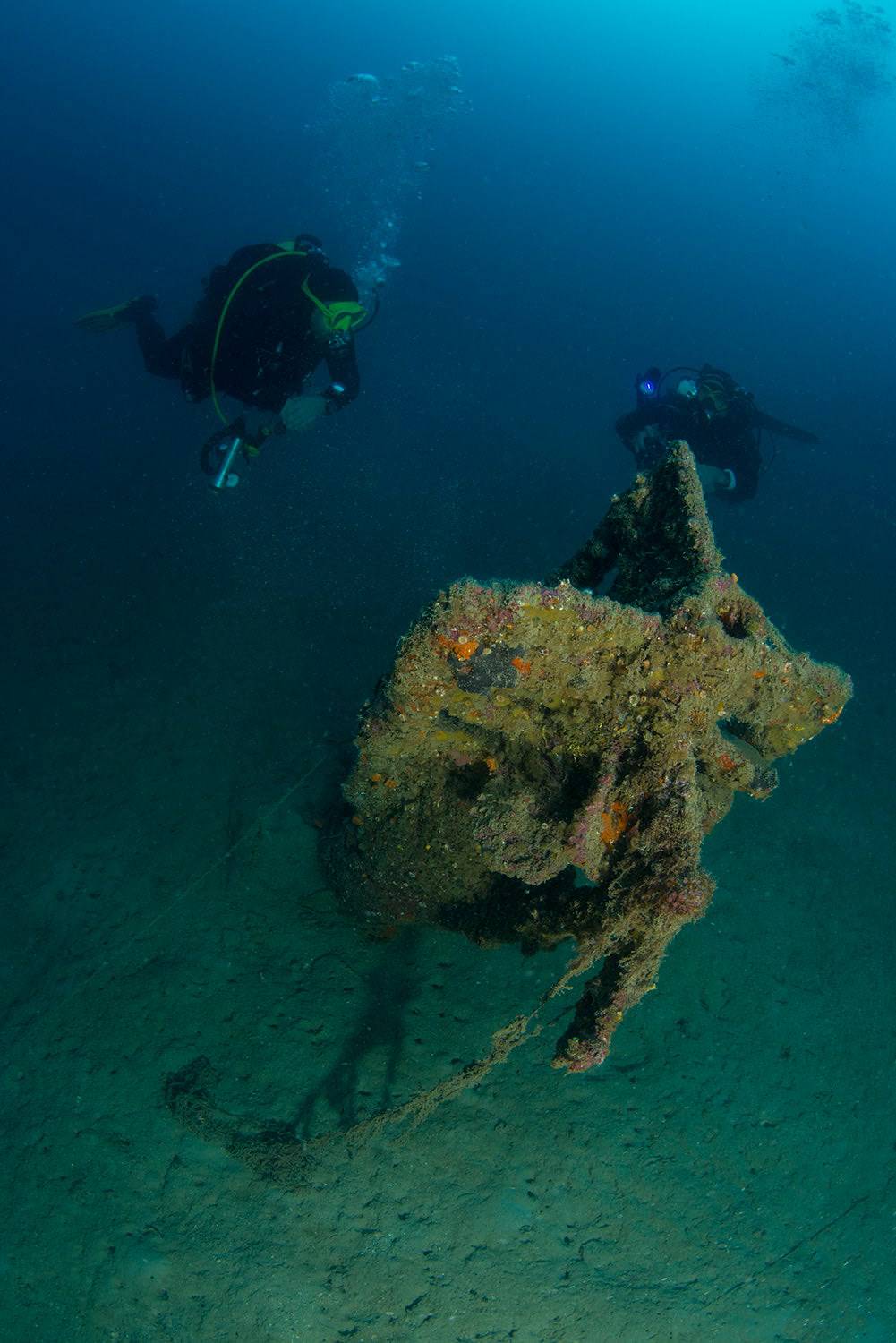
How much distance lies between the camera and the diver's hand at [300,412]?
838cm

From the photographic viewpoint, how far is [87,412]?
912 inches

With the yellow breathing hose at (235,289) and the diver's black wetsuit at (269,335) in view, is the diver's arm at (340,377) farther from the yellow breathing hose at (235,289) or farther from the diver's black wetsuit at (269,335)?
the yellow breathing hose at (235,289)

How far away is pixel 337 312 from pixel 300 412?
1.17 metres

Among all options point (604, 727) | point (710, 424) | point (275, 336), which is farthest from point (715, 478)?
point (604, 727)

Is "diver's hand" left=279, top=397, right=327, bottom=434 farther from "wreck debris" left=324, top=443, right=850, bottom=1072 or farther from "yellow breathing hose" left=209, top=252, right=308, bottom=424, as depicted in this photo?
"wreck debris" left=324, top=443, right=850, bottom=1072

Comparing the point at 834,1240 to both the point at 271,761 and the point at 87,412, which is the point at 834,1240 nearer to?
the point at 271,761

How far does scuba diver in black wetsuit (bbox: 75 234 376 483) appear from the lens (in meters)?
8.39

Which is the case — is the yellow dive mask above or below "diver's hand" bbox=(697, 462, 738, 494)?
above

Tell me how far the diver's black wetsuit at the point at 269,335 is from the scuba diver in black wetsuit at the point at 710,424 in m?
4.48

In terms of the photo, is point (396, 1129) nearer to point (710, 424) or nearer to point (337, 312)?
point (337, 312)

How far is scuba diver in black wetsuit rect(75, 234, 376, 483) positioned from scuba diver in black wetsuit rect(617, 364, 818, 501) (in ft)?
14.5

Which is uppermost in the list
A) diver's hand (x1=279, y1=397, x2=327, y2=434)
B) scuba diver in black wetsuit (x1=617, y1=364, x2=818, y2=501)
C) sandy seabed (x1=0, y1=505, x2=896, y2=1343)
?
scuba diver in black wetsuit (x1=617, y1=364, x2=818, y2=501)

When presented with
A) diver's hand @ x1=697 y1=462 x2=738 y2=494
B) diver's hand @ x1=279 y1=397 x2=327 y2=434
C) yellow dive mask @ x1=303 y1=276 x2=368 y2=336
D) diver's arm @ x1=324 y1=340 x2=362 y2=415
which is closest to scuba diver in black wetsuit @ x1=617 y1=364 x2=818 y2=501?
diver's hand @ x1=697 y1=462 x2=738 y2=494

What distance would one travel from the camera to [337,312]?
8125 mm
